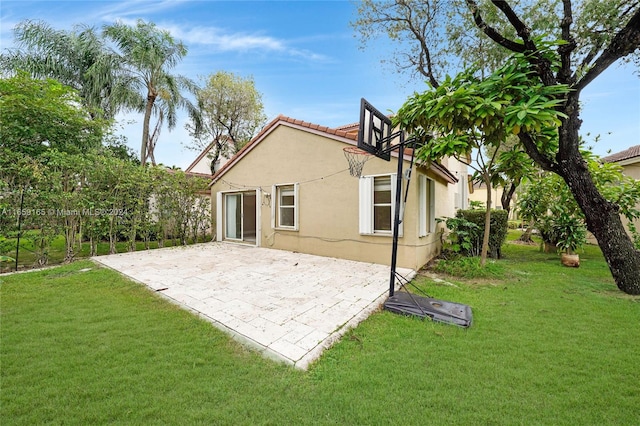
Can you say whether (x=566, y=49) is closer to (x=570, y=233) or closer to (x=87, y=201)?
(x=570, y=233)

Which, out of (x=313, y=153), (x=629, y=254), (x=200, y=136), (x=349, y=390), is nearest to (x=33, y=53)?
(x=200, y=136)

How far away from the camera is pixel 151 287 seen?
5121 mm

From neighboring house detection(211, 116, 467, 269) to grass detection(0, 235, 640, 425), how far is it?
124 inches

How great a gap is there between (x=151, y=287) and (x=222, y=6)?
8.02 meters

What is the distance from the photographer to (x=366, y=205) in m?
7.14

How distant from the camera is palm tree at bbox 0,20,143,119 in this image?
13.4 m

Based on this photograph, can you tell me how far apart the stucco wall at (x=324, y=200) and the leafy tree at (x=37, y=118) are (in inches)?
263

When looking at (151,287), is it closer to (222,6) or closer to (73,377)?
(73,377)

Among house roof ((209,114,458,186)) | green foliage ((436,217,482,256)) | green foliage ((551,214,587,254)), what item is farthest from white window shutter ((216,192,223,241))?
green foliage ((551,214,587,254))

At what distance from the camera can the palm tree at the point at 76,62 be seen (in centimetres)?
1341

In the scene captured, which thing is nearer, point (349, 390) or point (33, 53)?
point (349, 390)

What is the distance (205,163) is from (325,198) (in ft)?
46.2

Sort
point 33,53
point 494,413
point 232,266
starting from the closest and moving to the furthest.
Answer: point 494,413 → point 232,266 → point 33,53

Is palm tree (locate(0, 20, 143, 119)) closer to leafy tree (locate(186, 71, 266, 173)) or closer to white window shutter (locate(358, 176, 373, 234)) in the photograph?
leafy tree (locate(186, 71, 266, 173))
